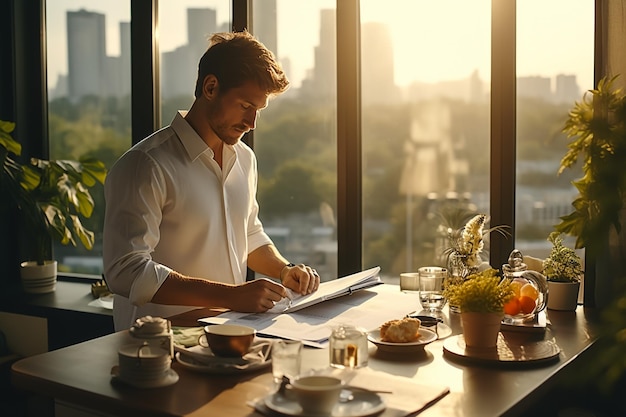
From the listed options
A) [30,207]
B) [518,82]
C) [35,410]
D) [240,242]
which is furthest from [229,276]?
[30,207]

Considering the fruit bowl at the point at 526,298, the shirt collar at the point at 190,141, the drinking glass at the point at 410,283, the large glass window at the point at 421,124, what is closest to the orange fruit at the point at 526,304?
the fruit bowl at the point at 526,298

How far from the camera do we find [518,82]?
2.59 m

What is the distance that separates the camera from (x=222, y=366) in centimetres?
142

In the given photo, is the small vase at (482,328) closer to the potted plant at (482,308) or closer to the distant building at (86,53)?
the potted plant at (482,308)

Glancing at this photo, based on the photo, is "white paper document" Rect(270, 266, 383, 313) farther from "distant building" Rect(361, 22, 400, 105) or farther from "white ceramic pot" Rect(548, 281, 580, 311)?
"distant building" Rect(361, 22, 400, 105)

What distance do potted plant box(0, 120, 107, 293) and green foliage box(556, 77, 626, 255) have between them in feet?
10.8

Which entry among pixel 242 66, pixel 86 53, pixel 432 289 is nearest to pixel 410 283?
pixel 432 289

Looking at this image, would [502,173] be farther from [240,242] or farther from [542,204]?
[240,242]

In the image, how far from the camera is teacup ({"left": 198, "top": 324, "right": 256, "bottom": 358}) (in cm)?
146

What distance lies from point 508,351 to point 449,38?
148 centimetres

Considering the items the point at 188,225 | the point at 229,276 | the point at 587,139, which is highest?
the point at 587,139

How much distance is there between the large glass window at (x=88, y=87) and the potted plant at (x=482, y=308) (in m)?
2.54

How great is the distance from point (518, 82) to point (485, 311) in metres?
1.25

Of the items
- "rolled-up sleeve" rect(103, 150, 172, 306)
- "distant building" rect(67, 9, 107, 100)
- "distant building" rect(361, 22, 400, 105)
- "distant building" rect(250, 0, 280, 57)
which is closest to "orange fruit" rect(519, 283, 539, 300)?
"rolled-up sleeve" rect(103, 150, 172, 306)
